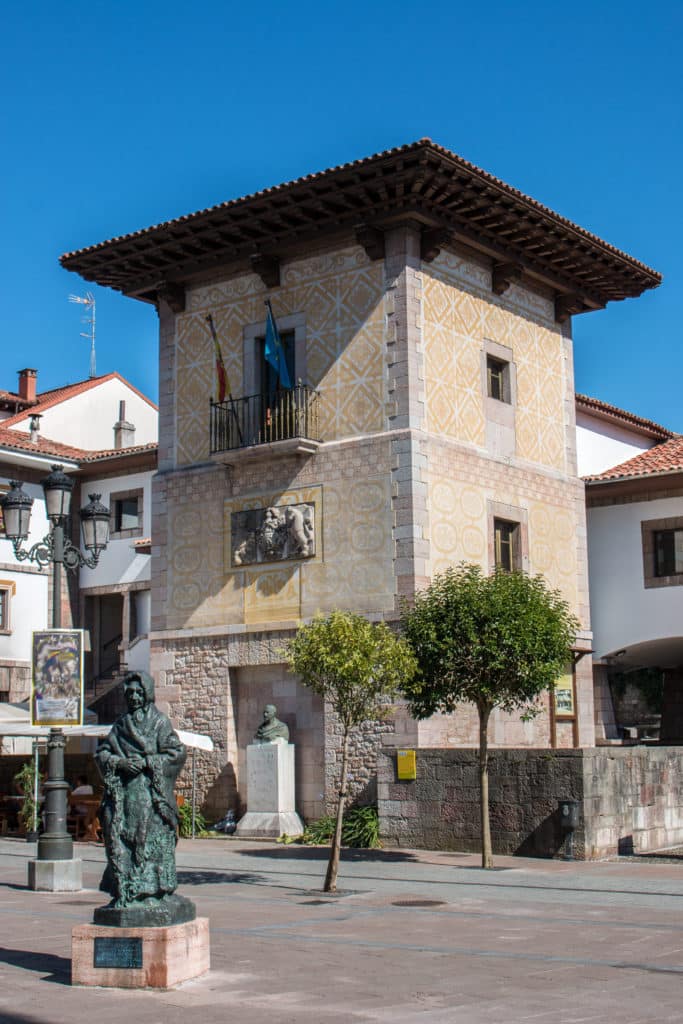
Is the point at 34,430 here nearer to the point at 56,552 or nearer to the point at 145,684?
the point at 56,552

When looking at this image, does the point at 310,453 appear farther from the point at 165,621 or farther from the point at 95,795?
the point at 95,795

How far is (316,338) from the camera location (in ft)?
75.0

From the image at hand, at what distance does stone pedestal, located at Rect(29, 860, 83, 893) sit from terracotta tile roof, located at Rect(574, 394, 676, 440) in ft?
56.6

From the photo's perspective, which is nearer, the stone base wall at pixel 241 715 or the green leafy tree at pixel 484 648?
the green leafy tree at pixel 484 648

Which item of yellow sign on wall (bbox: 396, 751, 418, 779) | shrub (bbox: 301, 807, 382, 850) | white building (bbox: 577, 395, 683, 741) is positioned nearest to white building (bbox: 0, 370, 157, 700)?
white building (bbox: 577, 395, 683, 741)

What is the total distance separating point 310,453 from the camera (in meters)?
22.6

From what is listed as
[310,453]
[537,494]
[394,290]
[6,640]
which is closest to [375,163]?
[394,290]

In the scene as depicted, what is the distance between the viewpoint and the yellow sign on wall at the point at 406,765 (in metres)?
19.8

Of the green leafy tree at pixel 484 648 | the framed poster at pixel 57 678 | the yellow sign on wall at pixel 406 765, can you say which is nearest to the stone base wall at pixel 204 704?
the yellow sign on wall at pixel 406 765

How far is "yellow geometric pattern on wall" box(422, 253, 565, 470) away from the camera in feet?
73.0

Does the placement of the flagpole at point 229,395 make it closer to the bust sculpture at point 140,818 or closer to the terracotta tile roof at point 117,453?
the terracotta tile roof at point 117,453

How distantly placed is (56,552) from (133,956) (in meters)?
8.37

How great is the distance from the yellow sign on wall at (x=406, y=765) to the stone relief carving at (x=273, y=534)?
408 cm

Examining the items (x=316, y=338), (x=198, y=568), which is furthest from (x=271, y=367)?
(x=198, y=568)
